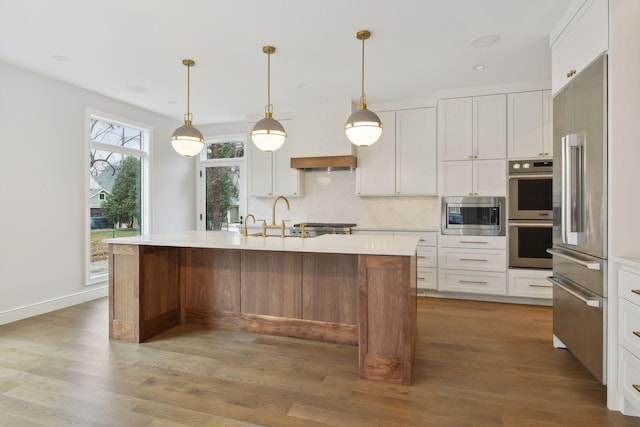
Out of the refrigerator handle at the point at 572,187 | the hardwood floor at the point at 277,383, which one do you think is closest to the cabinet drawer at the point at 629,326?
the hardwood floor at the point at 277,383

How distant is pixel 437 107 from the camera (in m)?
4.72

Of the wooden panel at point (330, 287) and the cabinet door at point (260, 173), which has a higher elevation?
the cabinet door at point (260, 173)

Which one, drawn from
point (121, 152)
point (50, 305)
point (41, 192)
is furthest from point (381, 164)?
point (50, 305)

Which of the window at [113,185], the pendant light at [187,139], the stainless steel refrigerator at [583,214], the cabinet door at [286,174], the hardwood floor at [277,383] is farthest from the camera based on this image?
the cabinet door at [286,174]

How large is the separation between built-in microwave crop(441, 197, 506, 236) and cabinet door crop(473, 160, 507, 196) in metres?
0.09

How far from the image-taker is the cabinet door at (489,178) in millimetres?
4309

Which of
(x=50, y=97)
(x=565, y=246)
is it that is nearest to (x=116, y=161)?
(x=50, y=97)

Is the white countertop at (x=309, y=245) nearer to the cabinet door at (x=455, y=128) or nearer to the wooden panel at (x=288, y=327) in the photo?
the wooden panel at (x=288, y=327)

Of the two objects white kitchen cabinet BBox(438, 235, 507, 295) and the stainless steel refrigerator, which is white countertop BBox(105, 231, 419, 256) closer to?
the stainless steel refrigerator

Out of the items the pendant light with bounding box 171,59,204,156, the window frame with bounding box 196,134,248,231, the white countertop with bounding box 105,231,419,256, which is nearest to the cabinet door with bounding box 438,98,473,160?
the white countertop with bounding box 105,231,419,256

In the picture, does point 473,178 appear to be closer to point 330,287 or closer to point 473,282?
point 473,282

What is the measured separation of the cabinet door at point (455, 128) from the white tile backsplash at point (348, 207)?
0.80m

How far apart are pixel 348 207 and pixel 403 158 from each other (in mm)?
1138

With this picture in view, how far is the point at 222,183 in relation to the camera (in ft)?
21.0
